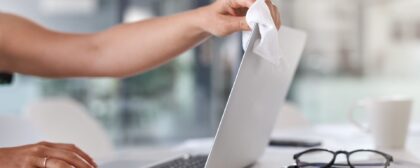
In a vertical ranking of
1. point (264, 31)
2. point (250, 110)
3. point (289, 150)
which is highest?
point (264, 31)

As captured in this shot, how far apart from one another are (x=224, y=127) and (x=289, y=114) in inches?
66.1

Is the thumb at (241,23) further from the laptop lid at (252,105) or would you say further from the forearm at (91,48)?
the forearm at (91,48)

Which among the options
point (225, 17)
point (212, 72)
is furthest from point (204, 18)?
Result: point (212, 72)

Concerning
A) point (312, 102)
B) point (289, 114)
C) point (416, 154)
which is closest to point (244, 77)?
point (416, 154)

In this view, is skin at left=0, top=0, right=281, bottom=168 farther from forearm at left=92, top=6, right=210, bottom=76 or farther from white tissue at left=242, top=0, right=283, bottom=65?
white tissue at left=242, top=0, right=283, bottom=65

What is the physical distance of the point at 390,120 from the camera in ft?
4.35

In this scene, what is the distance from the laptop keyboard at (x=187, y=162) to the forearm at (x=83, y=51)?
0.92 ft

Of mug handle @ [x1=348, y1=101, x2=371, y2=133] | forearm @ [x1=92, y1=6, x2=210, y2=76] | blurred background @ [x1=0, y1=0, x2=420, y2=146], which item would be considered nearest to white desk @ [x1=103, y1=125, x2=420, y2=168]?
mug handle @ [x1=348, y1=101, x2=371, y2=133]

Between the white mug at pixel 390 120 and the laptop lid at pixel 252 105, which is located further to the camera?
the white mug at pixel 390 120

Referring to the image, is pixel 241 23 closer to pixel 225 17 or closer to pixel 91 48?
pixel 225 17

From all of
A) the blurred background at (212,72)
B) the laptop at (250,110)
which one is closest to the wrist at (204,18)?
the laptop at (250,110)

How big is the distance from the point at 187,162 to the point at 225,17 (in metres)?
0.31

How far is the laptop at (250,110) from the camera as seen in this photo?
0.81 meters

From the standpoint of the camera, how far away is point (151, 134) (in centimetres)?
455
